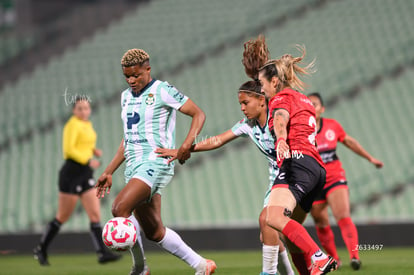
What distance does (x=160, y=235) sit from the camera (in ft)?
20.7

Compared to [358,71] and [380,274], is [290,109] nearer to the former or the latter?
[380,274]

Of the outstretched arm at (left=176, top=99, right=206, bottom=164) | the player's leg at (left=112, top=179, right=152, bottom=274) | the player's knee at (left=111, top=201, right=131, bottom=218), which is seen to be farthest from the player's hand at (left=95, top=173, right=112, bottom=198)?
the outstretched arm at (left=176, top=99, right=206, bottom=164)

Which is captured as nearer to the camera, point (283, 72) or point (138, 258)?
point (283, 72)

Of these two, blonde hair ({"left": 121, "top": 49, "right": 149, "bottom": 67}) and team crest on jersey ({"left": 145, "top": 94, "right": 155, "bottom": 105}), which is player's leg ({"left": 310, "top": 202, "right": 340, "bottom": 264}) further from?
blonde hair ({"left": 121, "top": 49, "right": 149, "bottom": 67})

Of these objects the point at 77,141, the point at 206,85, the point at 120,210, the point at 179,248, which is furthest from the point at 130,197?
the point at 206,85

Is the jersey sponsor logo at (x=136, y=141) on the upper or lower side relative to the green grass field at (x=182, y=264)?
upper

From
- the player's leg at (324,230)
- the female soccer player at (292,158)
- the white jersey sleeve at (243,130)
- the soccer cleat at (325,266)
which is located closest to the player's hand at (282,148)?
the female soccer player at (292,158)

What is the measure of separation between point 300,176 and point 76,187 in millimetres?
4761

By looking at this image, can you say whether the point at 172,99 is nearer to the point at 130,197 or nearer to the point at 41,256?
the point at 130,197

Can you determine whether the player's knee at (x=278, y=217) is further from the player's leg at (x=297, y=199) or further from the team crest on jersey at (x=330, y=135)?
the team crest on jersey at (x=330, y=135)

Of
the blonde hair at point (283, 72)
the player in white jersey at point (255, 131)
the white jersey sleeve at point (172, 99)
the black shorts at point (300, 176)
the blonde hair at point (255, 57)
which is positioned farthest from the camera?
the blonde hair at point (255, 57)

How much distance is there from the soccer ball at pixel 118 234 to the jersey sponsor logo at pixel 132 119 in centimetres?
95

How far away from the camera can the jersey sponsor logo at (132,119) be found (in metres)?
6.37

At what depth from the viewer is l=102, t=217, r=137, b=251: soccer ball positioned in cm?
580
